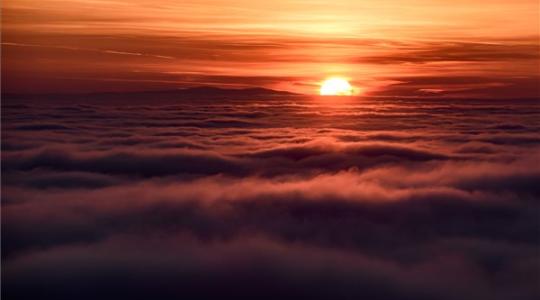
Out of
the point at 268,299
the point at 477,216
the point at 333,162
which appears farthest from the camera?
the point at 333,162

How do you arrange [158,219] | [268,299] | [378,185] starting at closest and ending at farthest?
[268,299], [158,219], [378,185]

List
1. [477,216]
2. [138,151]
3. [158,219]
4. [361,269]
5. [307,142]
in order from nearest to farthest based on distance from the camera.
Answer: [361,269]
[158,219]
[477,216]
[138,151]
[307,142]

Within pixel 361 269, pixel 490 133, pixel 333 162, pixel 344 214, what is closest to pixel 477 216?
pixel 344 214

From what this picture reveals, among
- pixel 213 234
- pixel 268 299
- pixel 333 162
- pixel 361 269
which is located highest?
pixel 333 162

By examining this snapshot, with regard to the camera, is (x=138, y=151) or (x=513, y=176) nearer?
(x=513, y=176)

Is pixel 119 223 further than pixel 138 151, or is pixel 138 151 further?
pixel 138 151

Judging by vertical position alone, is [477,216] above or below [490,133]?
below

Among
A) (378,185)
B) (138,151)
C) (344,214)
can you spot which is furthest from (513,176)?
(138,151)

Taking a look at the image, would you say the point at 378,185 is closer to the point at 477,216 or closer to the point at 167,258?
the point at 477,216

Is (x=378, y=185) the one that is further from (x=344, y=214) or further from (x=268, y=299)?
(x=268, y=299)
